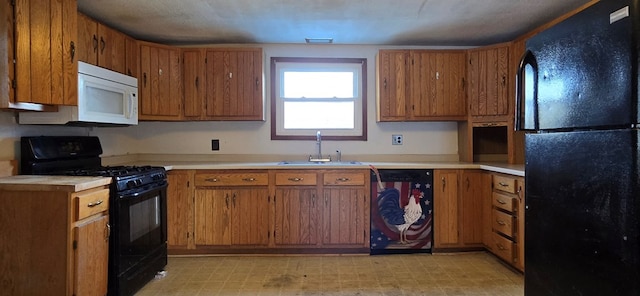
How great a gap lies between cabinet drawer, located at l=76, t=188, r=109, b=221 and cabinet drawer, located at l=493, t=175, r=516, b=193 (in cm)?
290

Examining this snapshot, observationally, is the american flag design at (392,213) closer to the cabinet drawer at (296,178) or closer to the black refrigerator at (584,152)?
the cabinet drawer at (296,178)

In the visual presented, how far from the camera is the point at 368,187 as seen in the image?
3.09 m

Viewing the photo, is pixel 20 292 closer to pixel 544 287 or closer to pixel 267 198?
pixel 267 198

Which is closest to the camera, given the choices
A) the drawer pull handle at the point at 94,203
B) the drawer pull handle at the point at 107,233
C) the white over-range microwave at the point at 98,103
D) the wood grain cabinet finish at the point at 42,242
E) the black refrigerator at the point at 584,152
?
the black refrigerator at the point at 584,152

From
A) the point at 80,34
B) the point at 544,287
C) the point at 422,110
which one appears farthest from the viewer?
the point at 422,110

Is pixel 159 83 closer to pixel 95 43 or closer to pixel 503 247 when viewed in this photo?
pixel 95 43

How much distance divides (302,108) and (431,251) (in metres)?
1.91

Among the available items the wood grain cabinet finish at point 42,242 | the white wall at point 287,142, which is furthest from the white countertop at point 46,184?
the white wall at point 287,142

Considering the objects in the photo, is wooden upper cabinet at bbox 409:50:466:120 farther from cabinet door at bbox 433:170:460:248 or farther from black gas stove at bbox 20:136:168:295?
black gas stove at bbox 20:136:168:295

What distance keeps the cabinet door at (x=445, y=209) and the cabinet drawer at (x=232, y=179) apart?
1566 millimetres

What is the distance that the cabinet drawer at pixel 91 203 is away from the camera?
1.89 meters

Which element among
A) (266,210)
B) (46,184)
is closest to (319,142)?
(266,210)

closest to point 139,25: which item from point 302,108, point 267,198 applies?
point 302,108

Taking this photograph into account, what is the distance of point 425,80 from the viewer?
3.37 meters
